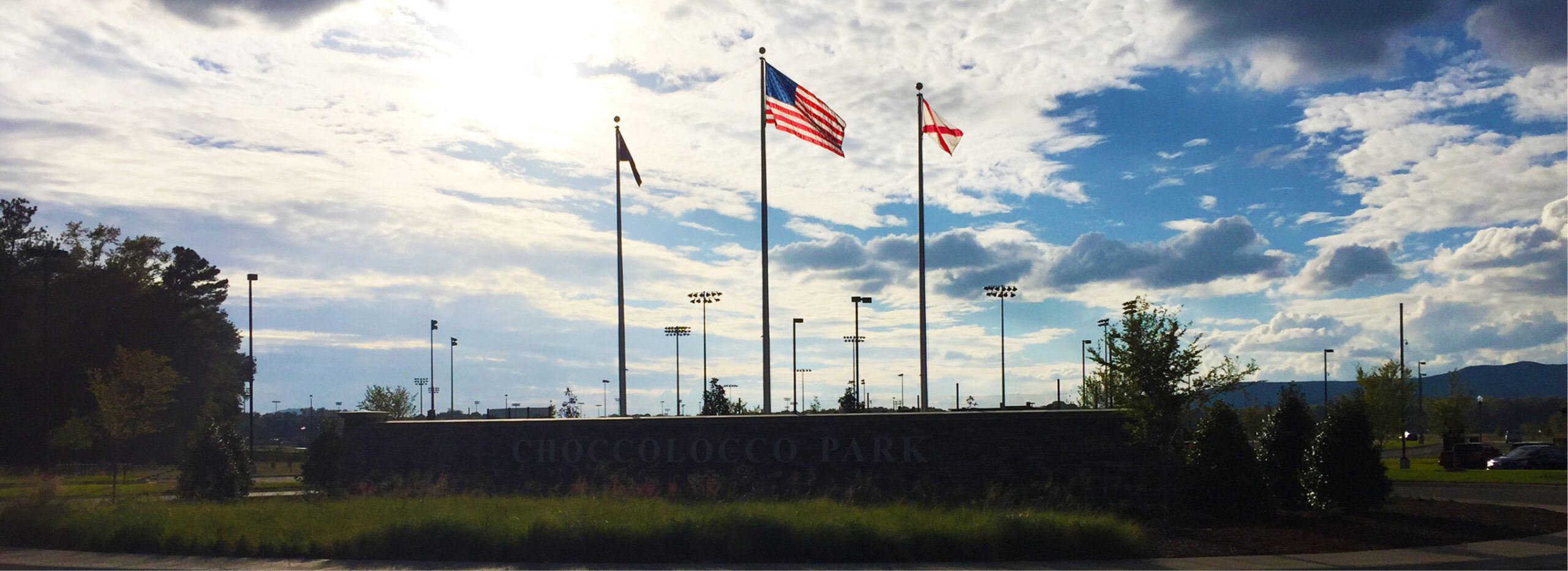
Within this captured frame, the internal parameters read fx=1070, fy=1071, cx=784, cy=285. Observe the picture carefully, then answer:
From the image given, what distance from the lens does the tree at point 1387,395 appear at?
A: 52.4 meters

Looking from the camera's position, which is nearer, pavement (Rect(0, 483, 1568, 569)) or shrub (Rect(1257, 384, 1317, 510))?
pavement (Rect(0, 483, 1568, 569))

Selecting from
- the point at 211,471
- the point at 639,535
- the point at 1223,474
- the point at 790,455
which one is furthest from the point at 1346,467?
the point at 211,471

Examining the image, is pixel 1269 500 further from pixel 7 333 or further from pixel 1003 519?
pixel 7 333

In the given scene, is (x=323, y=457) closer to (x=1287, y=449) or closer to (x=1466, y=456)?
(x=1287, y=449)

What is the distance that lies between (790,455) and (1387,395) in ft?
139

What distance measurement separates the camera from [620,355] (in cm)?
3184

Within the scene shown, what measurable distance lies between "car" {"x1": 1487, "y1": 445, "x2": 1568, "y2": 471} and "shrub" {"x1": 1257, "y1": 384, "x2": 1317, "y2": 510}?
2744 centimetres

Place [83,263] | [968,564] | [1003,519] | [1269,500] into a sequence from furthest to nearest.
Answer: [83,263]
[1269,500]
[1003,519]
[968,564]

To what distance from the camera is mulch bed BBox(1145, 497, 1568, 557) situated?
15.8 metres

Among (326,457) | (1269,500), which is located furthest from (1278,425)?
(326,457)

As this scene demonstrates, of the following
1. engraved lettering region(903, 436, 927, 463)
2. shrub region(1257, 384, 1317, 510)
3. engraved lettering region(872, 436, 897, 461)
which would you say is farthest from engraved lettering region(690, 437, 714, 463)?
shrub region(1257, 384, 1317, 510)

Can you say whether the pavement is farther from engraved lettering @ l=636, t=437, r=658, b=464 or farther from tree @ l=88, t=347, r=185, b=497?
tree @ l=88, t=347, r=185, b=497

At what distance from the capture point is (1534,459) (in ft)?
140

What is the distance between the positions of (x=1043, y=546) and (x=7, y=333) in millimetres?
63877
